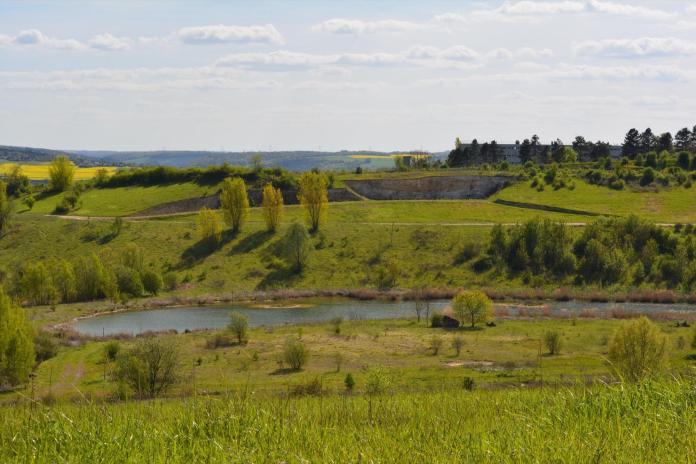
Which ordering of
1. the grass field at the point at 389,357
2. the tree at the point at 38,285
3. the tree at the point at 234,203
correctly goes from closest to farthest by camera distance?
the grass field at the point at 389,357, the tree at the point at 38,285, the tree at the point at 234,203

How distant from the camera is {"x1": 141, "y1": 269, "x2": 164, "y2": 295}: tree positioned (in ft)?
248

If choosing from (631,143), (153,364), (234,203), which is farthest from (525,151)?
(153,364)

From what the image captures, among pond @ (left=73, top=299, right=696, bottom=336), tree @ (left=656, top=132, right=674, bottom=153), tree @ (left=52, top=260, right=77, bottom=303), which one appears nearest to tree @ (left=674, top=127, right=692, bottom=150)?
tree @ (left=656, top=132, right=674, bottom=153)

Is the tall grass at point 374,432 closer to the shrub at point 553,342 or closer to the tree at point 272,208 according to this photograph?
the shrub at point 553,342

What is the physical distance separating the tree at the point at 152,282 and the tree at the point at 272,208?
63.9 ft

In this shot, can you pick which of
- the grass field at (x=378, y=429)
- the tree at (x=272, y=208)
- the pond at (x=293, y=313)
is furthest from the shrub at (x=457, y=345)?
the tree at (x=272, y=208)

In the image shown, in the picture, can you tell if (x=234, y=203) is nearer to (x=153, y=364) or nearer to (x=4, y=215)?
(x=4, y=215)

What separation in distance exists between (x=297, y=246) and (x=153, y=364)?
4763 cm

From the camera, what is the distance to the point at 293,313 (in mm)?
67125

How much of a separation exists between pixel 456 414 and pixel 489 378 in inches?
1098

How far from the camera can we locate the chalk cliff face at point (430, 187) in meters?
110

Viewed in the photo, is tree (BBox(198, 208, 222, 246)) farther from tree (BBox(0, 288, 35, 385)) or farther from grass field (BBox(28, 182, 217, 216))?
tree (BBox(0, 288, 35, 385))

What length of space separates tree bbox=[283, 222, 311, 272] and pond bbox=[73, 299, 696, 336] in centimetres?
1043

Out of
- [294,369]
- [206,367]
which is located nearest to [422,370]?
[294,369]
